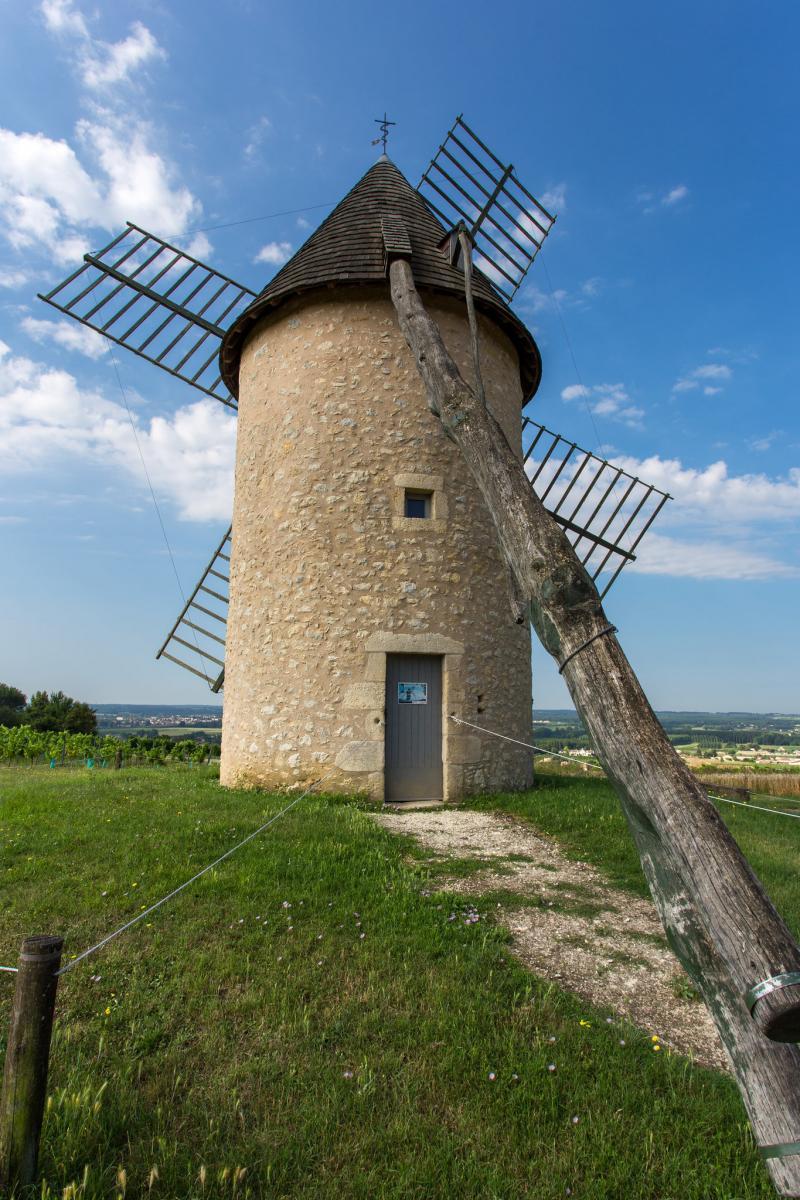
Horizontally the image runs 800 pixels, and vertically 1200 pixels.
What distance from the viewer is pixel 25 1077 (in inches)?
81.4

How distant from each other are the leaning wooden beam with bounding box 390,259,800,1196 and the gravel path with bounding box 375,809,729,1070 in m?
1.38

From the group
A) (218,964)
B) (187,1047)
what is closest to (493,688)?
(218,964)

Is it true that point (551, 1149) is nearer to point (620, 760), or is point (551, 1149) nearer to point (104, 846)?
point (620, 760)

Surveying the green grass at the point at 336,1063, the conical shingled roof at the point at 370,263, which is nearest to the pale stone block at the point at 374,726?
the green grass at the point at 336,1063

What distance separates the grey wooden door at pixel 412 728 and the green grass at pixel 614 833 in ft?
2.31

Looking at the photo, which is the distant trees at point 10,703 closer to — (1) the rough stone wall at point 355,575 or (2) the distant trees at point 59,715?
(2) the distant trees at point 59,715

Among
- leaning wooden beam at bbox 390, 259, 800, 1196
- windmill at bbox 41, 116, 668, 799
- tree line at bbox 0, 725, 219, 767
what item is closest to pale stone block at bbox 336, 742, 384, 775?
windmill at bbox 41, 116, 668, 799

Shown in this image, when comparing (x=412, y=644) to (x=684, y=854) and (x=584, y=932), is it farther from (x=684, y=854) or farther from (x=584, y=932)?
(x=684, y=854)

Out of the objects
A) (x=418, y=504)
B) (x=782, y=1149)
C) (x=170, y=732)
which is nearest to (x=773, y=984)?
(x=782, y=1149)

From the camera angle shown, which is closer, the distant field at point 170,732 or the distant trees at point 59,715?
the distant field at point 170,732

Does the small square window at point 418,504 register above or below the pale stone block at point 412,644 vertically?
above

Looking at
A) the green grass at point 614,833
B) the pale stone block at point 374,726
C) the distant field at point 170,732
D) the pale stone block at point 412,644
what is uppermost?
the pale stone block at point 412,644

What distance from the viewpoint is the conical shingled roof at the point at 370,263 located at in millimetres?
9031

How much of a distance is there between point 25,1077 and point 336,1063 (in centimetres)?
128
